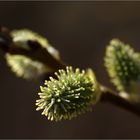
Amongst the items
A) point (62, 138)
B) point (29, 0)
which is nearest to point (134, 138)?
point (62, 138)

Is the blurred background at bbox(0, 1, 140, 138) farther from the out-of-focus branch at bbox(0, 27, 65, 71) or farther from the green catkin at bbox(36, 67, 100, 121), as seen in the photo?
the green catkin at bbox(36, 67, 100, 121)

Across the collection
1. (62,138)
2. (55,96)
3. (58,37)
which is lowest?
(55,96)

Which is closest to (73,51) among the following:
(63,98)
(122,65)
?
(122,65)

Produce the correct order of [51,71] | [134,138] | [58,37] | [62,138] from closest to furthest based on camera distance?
[51,71] → [134,138] → [62,138] → [58,37]

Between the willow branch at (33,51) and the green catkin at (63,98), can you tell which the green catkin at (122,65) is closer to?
the willow branch at (33,51)

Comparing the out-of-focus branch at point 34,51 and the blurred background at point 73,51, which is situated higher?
the blurred background at point 73,51

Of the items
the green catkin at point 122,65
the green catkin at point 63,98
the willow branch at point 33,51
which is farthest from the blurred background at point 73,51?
the green catkin at point 63,98

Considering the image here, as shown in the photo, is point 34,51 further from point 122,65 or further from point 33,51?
point 122,65

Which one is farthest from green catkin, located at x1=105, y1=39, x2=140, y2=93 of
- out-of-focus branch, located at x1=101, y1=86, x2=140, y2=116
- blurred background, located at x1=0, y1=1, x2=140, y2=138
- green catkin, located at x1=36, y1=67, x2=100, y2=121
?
blurred background, located at x1=0, y1=1, x2=140, y2=138

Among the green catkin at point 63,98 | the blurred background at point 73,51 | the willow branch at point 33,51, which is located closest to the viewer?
the green catkin at point 63,98

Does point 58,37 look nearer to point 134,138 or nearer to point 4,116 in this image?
point 4,116
